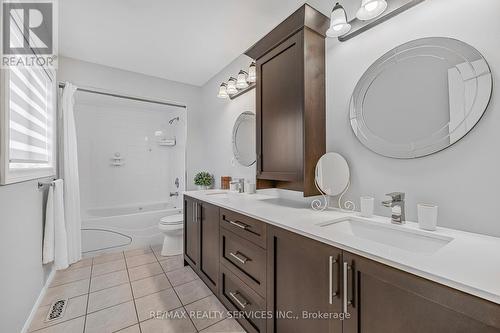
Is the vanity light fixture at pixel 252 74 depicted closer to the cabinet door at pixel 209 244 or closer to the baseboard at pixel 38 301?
the cabinet door at pixel 209 244

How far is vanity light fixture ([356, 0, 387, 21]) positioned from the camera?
119 cm

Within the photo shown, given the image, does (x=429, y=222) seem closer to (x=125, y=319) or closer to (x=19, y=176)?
(x=125, y=319)

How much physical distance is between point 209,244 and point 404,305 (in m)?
1.51

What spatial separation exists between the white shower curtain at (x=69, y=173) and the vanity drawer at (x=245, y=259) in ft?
6.31

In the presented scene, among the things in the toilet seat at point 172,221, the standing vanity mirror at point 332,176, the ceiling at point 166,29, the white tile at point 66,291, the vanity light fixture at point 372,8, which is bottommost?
the white tile at point 66,291

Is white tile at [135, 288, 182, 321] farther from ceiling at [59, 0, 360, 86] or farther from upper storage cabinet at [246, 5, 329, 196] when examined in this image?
ceiling at [59, 0, 360, 86]

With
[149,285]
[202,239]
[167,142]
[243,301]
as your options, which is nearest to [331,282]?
[243,301]

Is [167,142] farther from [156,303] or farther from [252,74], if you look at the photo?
[156,303]

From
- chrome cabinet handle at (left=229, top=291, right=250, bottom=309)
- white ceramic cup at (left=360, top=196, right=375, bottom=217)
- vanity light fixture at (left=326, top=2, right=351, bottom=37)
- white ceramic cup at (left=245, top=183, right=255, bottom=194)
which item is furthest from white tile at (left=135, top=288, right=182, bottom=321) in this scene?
vanity light fixture at (left=326, top=2, right=351, bottom=37)

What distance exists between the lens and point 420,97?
115 cm

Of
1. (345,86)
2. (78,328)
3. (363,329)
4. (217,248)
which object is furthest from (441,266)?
(78,328)

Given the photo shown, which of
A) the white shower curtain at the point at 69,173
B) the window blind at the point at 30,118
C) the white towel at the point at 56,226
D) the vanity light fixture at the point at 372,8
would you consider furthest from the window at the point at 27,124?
the vanity light fixture at the point at 372,8

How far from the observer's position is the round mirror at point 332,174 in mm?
1476

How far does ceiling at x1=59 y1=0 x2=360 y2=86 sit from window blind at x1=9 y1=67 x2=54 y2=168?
600 millimetres
